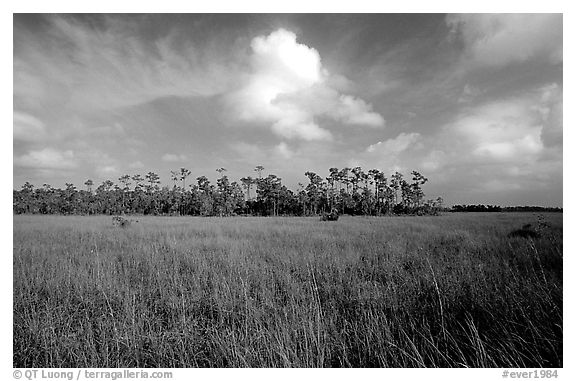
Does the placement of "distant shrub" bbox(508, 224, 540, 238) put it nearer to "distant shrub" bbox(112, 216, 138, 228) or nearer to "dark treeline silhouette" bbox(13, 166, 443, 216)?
"dark treeline silhouette" bbox(13, 166, 443, 216)

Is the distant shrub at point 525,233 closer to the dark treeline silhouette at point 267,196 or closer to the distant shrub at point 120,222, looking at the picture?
the dark treeline silhouette at point 267,196

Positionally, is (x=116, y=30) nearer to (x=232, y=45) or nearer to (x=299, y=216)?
(x=232, y=45)

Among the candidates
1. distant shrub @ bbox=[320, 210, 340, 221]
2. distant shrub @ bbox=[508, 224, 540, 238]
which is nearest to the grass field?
distant shrub @ bbox=[508, 224, 540, 238]

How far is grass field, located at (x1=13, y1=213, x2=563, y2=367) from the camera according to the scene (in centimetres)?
214

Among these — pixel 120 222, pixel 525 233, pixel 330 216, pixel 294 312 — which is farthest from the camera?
pixel 330 216

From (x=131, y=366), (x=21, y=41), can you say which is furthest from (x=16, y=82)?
(x=131, y=366)

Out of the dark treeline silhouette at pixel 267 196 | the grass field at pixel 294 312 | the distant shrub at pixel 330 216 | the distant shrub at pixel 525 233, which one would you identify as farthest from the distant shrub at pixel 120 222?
the distant shrub at pixel 525 233

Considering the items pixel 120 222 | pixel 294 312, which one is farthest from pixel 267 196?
pixel 120 222

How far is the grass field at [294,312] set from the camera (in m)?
2.14

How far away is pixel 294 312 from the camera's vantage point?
2629 mm

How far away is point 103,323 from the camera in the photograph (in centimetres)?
241

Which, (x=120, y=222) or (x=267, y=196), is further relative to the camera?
(x=120, y=222)

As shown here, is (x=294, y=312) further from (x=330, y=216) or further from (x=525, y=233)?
(x=330, y=216)
